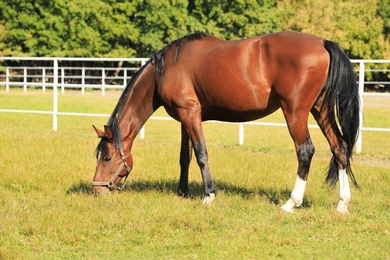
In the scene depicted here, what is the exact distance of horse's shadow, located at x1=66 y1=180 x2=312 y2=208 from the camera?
307 inches

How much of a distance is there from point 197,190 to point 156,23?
34.8 metres

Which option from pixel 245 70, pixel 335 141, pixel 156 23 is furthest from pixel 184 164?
pixel 156 23

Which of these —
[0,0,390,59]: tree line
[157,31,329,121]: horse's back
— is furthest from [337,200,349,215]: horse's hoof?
[0,0,390,59]: tree line

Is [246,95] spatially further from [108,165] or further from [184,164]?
[108,165]

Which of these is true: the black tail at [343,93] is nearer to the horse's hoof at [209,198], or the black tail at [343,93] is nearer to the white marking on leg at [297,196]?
the white marking on leg at [297,196]

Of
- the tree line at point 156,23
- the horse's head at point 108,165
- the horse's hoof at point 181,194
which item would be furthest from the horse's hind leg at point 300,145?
the tree line at point 156,23

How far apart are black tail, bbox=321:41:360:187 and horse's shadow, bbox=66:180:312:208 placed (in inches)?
38.0

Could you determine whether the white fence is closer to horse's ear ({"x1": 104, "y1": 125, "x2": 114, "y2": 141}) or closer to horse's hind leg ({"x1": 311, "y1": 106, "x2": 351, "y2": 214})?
horse's hind leg ({"x1": 311, "y1": 106, "x2": 351, "y2": 214})

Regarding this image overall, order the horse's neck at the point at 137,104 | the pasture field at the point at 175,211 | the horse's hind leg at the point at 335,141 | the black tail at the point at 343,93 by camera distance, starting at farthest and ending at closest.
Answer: the horse's neck at the point at 137,104, the horse's hind leg at the point at 335,141, the black tail at the point at 343,93, the pasture field at the point at 175,211

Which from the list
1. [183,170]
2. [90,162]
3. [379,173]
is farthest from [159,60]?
[379,173]

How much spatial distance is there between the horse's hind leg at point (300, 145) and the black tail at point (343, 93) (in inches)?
13.3

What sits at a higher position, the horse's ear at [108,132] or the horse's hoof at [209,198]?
the horse's ear at [108,132]

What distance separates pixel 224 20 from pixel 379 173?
3567 centimetres

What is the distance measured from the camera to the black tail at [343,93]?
6.86 meters
